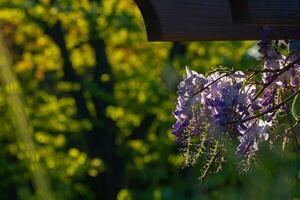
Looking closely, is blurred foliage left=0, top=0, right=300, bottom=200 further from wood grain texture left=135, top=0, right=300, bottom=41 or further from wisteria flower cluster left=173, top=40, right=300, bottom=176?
wood grain texture left=135, top=0, right=300, bottom=41

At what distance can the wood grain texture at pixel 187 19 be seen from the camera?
1571 millimetres

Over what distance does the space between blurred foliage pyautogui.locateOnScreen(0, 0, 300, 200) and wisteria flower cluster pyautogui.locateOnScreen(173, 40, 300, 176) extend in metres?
5.34

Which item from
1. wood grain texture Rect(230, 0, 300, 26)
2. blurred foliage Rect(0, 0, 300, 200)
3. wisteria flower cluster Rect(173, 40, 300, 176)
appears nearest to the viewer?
wood grain texture Rect(230, 0, 300, 26)

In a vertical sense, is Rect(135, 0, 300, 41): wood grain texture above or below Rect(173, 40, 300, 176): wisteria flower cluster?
above

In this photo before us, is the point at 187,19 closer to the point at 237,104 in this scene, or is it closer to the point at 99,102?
the point at 237,104

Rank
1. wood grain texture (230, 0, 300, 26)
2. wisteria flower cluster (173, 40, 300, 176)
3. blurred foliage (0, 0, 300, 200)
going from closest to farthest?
wood grain texture (230, 0, 300, 26) < wisteria flower cluster (173, 40, 300, 176) < blurred foliage (0, 0, 300, 200)

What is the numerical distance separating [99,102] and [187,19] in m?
6.22

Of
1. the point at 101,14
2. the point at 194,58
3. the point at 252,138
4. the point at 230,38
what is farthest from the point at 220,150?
the point at 194,58

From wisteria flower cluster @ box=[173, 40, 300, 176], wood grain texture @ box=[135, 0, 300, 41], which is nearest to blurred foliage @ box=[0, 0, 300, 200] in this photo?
wisteria flower cluster @ box=[173, 40, 300, 176]

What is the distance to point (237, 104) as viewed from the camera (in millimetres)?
1793

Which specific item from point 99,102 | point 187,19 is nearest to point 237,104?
point 187,19

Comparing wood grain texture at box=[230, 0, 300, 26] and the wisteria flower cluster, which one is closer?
wood grain texture at box=[230, 0, 300, 26]

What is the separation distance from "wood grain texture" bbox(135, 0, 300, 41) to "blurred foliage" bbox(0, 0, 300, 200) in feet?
18.4

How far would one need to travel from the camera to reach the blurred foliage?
7.45 m
